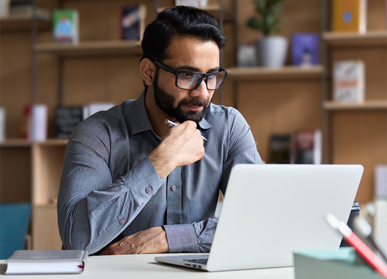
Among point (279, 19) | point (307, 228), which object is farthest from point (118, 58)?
point (307, 228)

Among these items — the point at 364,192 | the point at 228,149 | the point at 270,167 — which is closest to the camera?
the point at 270,167

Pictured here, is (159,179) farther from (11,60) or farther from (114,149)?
(11,60)

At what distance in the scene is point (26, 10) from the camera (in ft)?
10.7

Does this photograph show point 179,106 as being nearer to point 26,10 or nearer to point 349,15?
point 349,15

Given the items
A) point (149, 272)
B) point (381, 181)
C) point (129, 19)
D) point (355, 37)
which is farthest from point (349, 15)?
point (149, 272)

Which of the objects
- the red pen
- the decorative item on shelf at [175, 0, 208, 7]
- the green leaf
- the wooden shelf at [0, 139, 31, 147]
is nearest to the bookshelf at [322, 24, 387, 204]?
the green leaf

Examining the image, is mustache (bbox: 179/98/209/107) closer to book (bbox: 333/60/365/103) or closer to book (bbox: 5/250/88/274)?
book (bbox: 5/250/88/274)

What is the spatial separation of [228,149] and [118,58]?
1884 millimetres

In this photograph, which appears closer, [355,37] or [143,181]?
[143,181]

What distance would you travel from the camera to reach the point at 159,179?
1.28 metres

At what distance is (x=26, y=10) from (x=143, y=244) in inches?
99.0

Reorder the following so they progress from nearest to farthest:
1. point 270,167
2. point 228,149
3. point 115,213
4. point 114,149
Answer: point 270,167
point 115,213
point 114,149
point 228,149

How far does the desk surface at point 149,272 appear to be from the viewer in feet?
2.79

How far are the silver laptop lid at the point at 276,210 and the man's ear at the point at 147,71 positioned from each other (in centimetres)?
83
